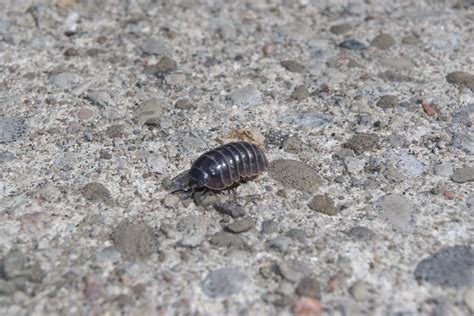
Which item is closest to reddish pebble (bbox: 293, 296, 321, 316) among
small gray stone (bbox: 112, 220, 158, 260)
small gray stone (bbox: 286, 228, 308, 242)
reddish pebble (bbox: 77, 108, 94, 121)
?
small gray stone (bbox: 286, 228, 308, 242)

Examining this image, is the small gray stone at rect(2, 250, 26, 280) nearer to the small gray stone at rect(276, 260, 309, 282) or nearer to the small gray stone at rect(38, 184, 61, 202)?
the small gray stone at rect(38, 184, 61, 202)

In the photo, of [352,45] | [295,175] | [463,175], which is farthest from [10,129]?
[463,175]

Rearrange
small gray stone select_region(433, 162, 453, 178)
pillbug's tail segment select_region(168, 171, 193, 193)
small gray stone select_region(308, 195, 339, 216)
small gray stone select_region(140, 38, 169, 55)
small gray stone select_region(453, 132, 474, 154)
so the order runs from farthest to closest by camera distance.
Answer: small gray stone select_region(140, 38, 169, 55), small gray stone select_region(453, 132, 474, 154), small gray stone select_region(433, 162, 453, 178), pillbug's tail segment select_region(168, 171, 193, 193), small gray stone select_region(308, 195, 339, 216)

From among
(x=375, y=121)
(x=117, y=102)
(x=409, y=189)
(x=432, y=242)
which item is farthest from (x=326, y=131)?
(x=117, y=102)

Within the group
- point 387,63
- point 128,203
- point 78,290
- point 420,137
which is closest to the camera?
point 78,290

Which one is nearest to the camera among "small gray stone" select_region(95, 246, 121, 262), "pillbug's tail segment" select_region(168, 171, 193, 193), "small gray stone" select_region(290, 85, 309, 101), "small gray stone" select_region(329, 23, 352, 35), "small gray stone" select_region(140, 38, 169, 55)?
"small gray stone" select_region(95, 246, 121, 262)

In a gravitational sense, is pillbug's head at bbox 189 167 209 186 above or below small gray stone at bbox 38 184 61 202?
above

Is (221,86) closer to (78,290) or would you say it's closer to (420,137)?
(420,137)
